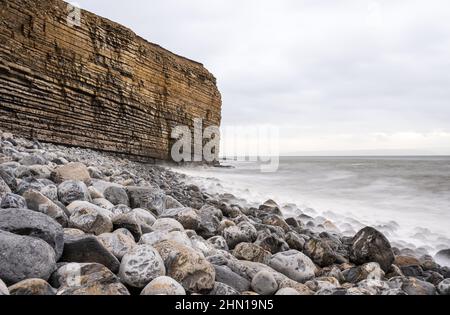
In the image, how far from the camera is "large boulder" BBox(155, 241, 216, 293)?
231 cm

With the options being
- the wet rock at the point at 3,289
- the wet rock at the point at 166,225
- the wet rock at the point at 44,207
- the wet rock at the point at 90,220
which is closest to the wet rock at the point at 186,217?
the wet rock at the point at 166,225

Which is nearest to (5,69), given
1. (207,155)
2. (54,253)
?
(54,253)

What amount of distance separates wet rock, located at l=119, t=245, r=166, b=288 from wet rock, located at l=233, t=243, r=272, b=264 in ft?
3.72

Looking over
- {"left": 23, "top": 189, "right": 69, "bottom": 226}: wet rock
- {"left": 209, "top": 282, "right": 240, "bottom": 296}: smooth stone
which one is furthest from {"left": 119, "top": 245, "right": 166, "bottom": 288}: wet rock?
{"left": 23, "top": 189, "right": 69, "bottom": 226}: wet rock

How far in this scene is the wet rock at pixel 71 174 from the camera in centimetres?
429

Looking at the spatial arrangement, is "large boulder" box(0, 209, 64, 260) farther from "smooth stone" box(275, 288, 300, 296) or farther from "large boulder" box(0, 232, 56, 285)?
"smooth stone" box(275, 288, 300, 296)

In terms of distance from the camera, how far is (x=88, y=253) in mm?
2281

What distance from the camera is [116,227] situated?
3.08 m

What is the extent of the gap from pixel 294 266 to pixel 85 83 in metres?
10.2

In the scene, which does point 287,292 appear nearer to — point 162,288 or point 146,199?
point 162,288

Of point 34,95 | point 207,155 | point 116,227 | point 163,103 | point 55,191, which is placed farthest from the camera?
point 207,155

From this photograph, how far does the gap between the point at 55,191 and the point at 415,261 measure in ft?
12.6

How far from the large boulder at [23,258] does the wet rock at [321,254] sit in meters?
2.54
